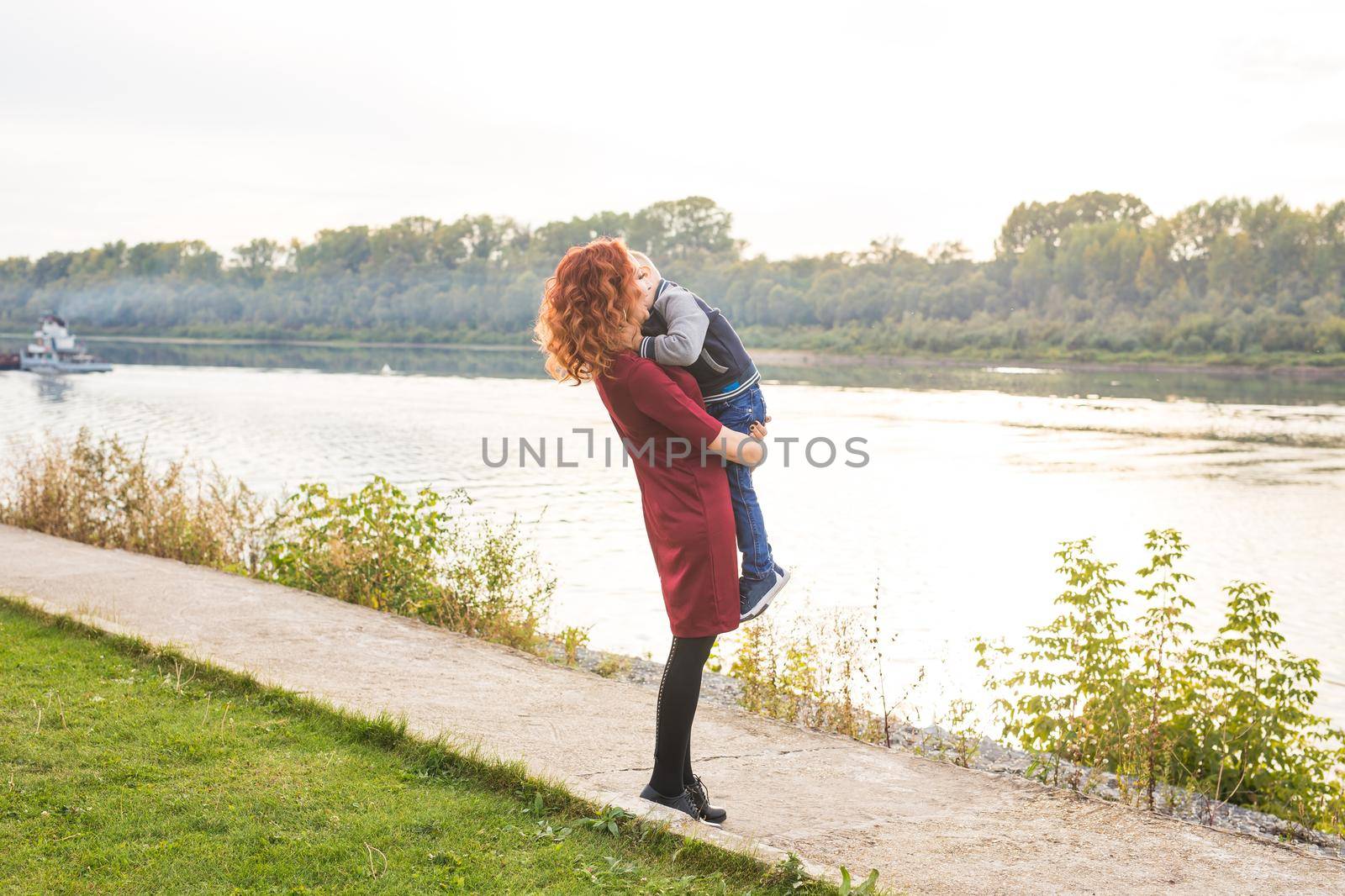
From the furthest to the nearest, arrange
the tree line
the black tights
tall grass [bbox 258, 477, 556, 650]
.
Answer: the tree line < tall grass [bbox 258, 477, 556, 650] < the black tights

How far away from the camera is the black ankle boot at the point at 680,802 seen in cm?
402

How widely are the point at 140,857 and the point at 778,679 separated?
4044mm

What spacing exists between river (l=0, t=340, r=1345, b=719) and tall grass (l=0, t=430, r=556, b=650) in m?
1.88

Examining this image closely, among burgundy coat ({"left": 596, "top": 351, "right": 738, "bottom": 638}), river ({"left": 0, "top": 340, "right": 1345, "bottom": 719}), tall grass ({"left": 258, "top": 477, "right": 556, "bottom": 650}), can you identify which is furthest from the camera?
river ({"left": 0, "top": 340, "right": 1345, "bottom": 719})

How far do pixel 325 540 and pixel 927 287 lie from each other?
88106 millimetres

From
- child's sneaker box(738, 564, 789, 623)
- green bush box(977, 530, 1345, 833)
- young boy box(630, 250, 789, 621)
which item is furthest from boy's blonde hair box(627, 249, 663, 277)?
green bush box(977, 530, 1345, 833)

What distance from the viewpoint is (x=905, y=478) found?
24672 millimetres

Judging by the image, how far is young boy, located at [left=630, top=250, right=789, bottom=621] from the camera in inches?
145

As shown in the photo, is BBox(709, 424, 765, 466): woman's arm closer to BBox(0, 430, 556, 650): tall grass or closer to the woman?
the woman

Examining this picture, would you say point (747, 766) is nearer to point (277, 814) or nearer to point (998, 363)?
point (277, 814)

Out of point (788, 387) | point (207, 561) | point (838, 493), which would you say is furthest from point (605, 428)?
point (207, 561)

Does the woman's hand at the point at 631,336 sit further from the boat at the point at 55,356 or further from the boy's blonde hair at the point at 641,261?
the boat at the point at 55,356

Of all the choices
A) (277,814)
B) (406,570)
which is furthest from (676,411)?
(406,570)

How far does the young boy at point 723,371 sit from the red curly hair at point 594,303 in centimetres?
9
